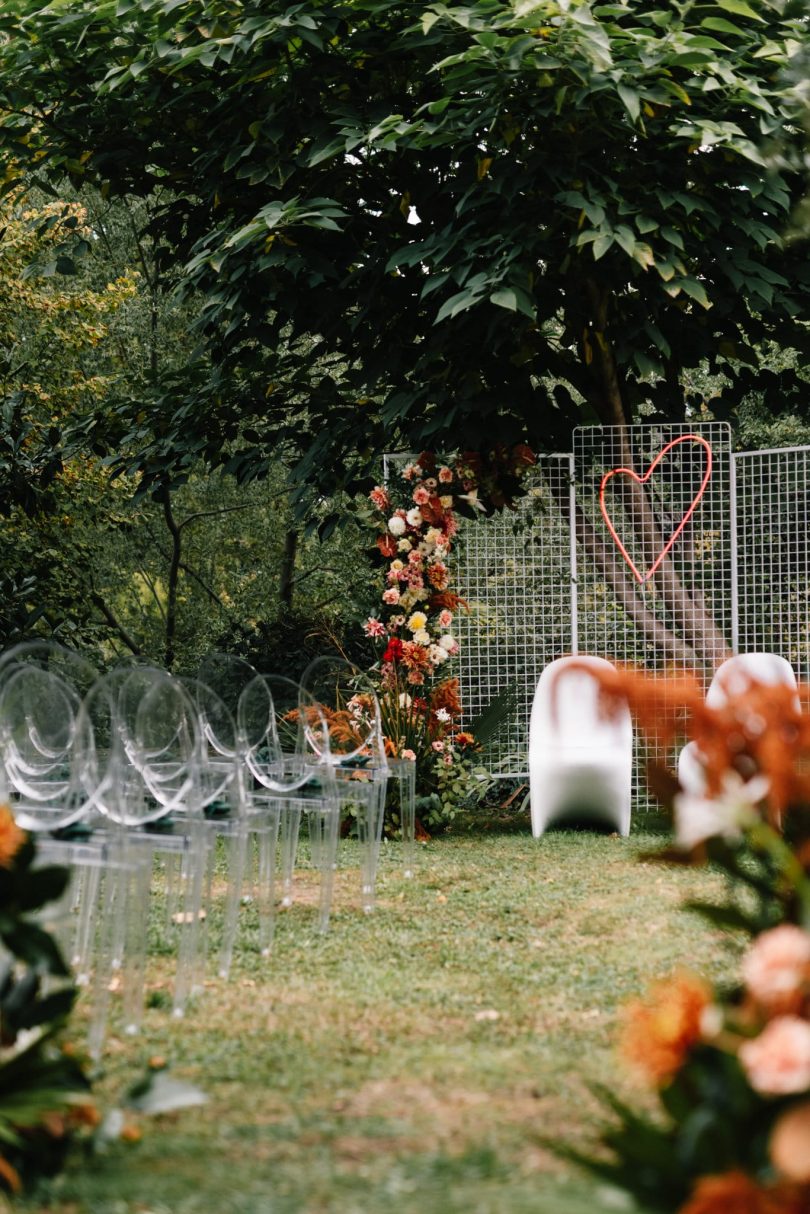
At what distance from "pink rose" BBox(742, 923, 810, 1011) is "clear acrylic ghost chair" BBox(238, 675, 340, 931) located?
10.0 ft

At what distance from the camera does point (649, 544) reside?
810cm

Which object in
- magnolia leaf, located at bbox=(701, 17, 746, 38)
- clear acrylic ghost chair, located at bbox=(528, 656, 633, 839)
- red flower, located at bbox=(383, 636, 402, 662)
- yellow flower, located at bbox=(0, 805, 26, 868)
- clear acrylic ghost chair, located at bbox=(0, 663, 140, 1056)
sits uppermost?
magnolia leaf, located at bbox=(701, 17, 746, 38)

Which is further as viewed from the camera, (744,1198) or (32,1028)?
(32,1028)

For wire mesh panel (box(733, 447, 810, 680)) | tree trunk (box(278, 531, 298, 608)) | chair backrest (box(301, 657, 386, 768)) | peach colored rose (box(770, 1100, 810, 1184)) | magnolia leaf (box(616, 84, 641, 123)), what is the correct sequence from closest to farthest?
peach colored rose (box(770, 1100, 810, 1184)) < chair backrest (box(301, 657, 386, 768)) < magnolia leaf (box(616, 84, 641, 123)) < wire mesh panel (box(733, 447, 810, 680)) < tree trunk (box(278, 531, 298, 608))

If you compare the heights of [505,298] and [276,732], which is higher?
[505,298]

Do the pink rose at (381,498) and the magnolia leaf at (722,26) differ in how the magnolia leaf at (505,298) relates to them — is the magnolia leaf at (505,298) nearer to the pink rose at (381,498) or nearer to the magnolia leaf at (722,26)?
the magnolia leaf at (722,26)

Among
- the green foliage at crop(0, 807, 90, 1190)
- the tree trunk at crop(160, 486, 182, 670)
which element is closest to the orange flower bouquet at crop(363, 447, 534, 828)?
the tree trunk at crop(160, 486, 182, 670)

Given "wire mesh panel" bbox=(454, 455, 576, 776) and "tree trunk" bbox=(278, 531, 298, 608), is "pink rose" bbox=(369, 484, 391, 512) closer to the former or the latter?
"wire mesh panel" bbox=(454, 455, 576, 776)

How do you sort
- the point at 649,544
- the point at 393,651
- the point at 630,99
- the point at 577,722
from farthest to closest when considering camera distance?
1. the point at 649,544
2. the point at 393,651
3. the point at 577,722
4. the point at 630,99

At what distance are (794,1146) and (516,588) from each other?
6746mm

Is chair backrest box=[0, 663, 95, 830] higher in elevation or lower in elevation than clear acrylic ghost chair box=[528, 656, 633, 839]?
lower

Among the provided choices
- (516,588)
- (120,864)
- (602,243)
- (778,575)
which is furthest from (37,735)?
(778,575)

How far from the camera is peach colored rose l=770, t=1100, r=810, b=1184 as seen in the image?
5.18ft

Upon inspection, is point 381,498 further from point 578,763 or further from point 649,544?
point 578,763
